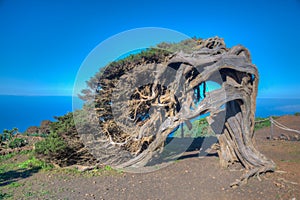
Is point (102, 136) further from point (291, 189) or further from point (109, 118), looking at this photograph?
point (291, 189)

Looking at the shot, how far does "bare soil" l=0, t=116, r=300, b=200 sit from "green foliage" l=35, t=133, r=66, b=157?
59 centimetres

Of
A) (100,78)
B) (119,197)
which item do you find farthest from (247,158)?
(100,78)

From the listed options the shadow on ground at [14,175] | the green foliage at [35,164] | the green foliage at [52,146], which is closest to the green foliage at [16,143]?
the green foliage at [35,164]

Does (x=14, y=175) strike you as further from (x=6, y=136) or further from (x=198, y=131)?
(x=198, y=131)

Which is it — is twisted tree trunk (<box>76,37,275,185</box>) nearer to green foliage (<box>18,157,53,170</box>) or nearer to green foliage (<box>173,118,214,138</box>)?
green foliage (<box>18,157,53,170</box>)

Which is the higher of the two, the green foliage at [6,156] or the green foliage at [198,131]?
the green foliage at [198,131]

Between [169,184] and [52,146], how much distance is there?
3.67 m

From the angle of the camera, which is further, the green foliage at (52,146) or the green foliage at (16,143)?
the green foliage at (16,143)

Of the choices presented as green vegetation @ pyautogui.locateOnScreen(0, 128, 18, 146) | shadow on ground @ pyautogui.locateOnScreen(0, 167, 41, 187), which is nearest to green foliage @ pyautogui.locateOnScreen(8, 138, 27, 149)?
green vegetation @ pyautogui.locateOnScreen(0, 128, 18, 146)

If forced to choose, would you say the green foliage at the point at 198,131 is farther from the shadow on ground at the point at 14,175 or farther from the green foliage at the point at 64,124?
the shadow on ground at the point at 14,175

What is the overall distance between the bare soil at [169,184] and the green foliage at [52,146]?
23.3 inches

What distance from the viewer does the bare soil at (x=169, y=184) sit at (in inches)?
176

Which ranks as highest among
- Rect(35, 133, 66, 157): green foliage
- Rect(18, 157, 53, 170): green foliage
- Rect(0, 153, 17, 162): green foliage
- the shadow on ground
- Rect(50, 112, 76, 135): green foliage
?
Rect(50, 112, 76, 135): green foliage

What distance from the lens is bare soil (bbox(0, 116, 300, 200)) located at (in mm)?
4461
